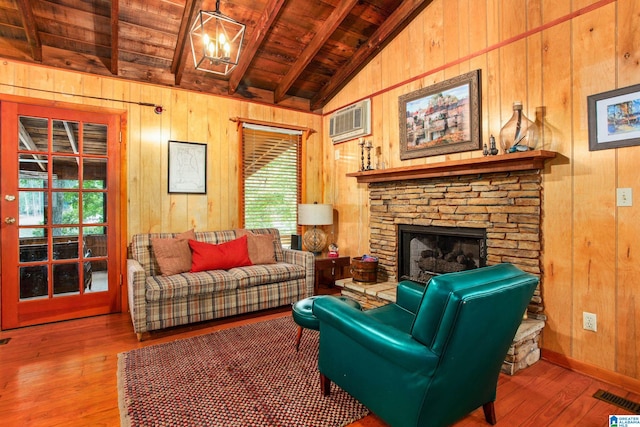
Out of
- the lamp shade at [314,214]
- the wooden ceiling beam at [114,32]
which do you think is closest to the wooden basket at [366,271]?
A: the lamp shade at [314,214]

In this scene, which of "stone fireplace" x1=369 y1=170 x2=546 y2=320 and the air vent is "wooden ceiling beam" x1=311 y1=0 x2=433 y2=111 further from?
the air vent

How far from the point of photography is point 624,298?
217 cm

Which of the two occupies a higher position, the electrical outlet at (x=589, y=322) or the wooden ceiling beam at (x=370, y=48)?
the wooden ceiling beam at (x=370, y=48)

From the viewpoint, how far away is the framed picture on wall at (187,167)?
3834mm

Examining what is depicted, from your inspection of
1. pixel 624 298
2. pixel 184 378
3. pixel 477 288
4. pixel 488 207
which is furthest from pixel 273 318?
pixel 624 298

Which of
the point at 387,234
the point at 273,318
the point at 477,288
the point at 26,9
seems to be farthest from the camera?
the point at 387,234

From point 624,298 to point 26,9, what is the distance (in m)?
4.80

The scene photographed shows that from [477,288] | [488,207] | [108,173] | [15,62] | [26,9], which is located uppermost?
[26,9]

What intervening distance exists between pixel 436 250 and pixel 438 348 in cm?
215

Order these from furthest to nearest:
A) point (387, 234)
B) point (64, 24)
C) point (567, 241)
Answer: point (387, 234)
point (64, 24)
point (567, 241)

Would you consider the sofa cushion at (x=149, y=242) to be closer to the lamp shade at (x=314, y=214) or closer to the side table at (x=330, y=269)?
the lamp shade at (x=314, y=214)

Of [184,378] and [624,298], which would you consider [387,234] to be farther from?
[184,378]

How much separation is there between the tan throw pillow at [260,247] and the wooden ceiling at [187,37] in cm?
174

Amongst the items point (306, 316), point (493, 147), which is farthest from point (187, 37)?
point (493, 147)
